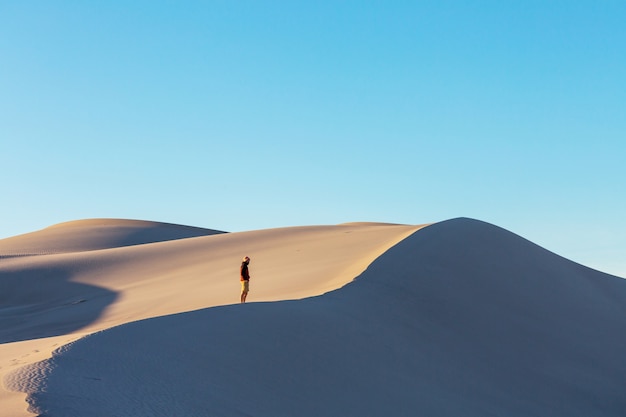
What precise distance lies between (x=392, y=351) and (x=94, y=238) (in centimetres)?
3513

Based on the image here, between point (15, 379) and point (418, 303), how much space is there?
8772 mm

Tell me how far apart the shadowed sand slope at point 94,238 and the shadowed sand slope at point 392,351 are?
25227 mm

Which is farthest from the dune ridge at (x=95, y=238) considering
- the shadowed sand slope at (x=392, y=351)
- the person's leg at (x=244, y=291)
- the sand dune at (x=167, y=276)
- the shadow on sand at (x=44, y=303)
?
the shadowed sand slope at (x=392, y=351)

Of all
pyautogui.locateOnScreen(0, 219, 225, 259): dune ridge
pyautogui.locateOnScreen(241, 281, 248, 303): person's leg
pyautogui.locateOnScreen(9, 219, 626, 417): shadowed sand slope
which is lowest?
pyautogui.locateOnScreen(9, 219, 626, 417): shadowed sand slope

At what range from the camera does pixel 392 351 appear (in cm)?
1044

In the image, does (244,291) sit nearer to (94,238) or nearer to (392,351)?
(392,351)

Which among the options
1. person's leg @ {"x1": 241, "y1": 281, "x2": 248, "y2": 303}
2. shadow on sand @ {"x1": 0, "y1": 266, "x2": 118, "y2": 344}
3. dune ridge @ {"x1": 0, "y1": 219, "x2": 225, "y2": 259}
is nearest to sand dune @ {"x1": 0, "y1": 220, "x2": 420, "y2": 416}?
shadow on sand @ {"x1": 0, "y1": 266, "x2": 118, "y2": 344}

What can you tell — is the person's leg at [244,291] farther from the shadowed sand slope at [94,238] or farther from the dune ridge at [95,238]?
the shadowed sand slope at [94,238]

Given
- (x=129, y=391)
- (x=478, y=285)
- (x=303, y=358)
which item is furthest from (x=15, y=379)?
(x=478, y=285)

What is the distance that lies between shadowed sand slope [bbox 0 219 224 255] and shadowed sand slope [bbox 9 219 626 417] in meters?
25.2

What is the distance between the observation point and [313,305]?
11.5m

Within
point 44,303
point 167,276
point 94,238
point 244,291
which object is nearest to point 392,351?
point 244,291

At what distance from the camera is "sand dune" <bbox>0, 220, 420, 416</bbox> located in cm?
1711

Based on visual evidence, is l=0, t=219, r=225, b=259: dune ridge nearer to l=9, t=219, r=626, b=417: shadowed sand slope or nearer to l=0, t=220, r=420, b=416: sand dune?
l=0, t=220, r=420, b=416: sand dune
